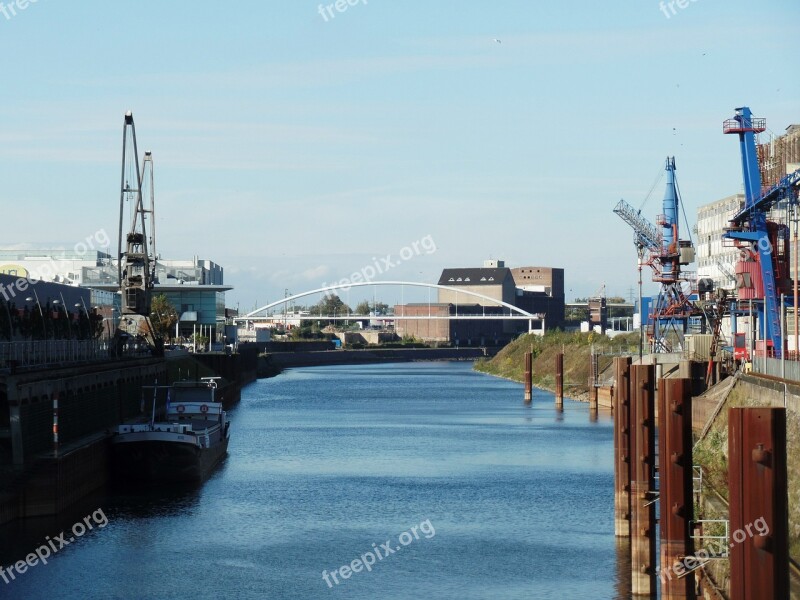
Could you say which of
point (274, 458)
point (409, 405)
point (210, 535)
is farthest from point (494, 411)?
point (210, 535)

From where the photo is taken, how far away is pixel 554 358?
114938 millimetres

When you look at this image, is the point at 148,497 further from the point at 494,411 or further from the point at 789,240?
the point at 494,411

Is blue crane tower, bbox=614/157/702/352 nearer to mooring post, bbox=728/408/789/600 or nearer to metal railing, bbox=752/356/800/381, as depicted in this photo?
metal railing, bbox=752/356/800/381

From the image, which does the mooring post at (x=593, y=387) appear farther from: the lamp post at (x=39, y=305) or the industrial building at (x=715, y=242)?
the lamp post at (x=39, y=305)

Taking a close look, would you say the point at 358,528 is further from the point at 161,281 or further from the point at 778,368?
the point at 161,281

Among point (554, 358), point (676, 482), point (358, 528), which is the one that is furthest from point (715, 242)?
point (676, 482)

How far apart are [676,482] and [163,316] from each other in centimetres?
9683

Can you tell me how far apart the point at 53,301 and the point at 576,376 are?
172ft

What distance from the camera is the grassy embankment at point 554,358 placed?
317ft

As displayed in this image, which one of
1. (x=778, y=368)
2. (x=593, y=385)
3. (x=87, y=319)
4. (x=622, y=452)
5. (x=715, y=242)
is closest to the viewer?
(x=622, y=452)

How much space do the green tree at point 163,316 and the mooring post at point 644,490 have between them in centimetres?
8531

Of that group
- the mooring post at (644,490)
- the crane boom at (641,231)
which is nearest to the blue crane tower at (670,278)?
the crane boom at (641,231)

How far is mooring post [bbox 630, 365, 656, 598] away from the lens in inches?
950

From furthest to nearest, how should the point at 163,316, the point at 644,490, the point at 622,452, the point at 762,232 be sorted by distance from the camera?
the point at 163,316
the point at 762,232
the point at 622,452
the point at 644,490
